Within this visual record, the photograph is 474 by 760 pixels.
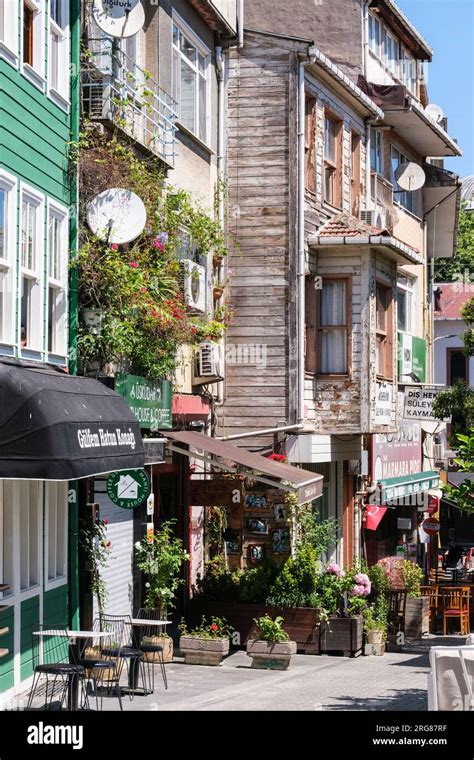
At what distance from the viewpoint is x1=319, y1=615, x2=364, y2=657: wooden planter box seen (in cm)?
2070

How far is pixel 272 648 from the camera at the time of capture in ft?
61.4

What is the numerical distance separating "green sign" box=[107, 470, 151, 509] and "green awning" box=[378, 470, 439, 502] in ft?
38.8

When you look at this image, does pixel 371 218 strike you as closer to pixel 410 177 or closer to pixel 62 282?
pixel 410 177

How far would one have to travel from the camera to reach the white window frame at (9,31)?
1432cm

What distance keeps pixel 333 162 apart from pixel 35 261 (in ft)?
40.4

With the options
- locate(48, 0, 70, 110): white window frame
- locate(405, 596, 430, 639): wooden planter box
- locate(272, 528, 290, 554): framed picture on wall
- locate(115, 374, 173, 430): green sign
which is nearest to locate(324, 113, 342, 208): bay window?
locate(272, 528, 290, 554): framed picture on wall

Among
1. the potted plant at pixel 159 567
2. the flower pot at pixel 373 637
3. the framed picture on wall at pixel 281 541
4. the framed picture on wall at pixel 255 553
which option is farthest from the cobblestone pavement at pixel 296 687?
the framed picture on wall at pixel 255 553

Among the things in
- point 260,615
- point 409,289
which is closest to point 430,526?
point 409,289

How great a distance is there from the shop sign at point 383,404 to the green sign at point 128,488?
905 centimetres

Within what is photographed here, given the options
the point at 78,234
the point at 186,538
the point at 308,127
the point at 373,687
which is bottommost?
the point at 373,687

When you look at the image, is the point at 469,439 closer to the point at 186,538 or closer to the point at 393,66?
the point at 186,538

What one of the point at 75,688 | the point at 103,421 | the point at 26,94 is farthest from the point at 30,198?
the point at 75,688

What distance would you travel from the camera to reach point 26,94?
15109mm

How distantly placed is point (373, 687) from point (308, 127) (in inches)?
451
